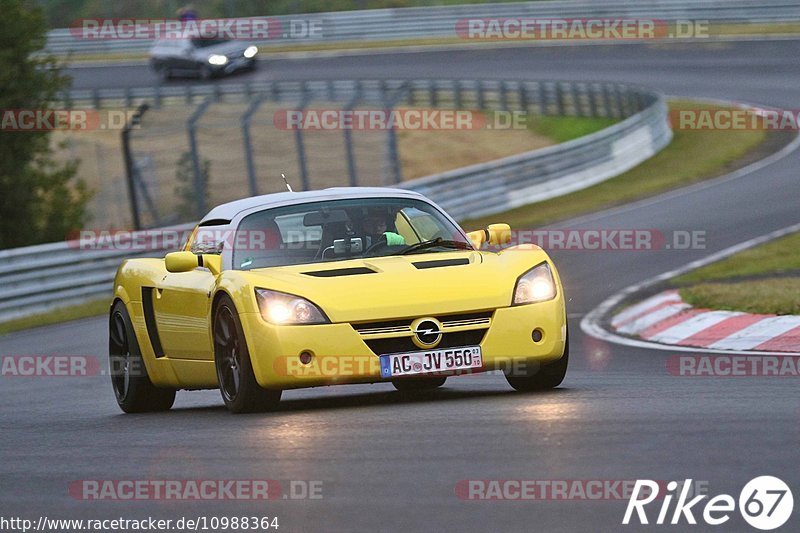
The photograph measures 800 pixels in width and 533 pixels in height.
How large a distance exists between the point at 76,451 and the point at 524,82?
32.6 m

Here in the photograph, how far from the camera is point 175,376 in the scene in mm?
9703

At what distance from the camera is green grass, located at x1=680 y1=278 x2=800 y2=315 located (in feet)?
39.7

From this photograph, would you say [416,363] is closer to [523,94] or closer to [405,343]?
[405,343]

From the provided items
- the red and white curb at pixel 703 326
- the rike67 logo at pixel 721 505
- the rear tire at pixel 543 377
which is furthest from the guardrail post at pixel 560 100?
the rike67 logo at pixel 721 505

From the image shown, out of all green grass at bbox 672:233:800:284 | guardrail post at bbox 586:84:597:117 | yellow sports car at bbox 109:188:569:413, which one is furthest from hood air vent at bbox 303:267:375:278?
guardrail post at bbox 586:84:597:117

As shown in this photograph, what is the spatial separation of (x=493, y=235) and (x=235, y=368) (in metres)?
1.84

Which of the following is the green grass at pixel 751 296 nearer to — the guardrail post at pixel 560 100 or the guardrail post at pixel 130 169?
the guardrail post at pixel 130 169

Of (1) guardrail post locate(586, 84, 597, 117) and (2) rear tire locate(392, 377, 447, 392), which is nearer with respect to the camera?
(2) rear tire locate(392, 377, 447, 392)

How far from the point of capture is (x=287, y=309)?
830 cm

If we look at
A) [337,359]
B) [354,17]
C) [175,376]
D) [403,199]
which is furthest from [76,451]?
[354,17]

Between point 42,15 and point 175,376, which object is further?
point 42,15

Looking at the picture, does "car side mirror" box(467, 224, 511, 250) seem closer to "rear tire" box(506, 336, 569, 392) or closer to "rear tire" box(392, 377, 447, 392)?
"rear tire" box(506, 336, 569, 392)

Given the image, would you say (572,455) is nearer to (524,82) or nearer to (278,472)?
(278,472)

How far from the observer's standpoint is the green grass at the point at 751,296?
1209 cm
